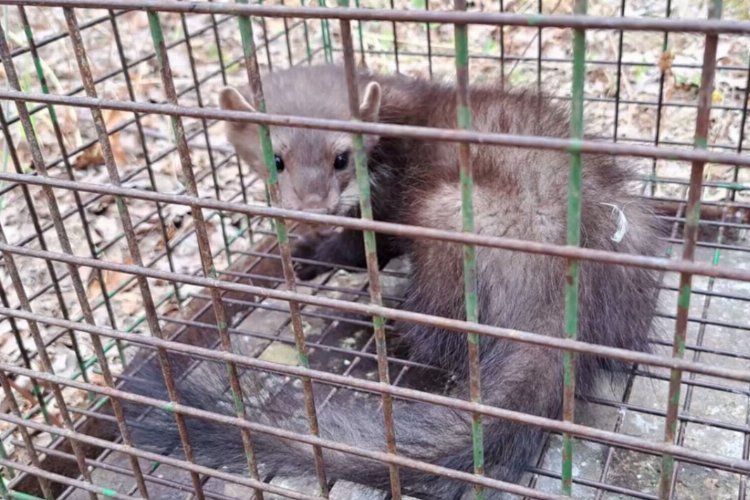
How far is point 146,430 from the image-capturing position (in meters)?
1.67

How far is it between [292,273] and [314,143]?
1.15 meters

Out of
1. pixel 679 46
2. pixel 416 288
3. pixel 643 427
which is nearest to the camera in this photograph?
pixel 643 427

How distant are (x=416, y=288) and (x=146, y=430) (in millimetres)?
732

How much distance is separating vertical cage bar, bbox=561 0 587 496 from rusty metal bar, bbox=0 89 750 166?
25 millimetres

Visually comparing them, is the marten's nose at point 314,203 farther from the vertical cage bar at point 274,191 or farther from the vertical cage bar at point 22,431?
the vertical cage bar at point 274,191

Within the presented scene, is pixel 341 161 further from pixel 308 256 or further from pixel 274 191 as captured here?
pixel 274 191

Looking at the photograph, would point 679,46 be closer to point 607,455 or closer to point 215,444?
point 607,455

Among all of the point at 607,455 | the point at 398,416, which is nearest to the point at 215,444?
the point at 398,416

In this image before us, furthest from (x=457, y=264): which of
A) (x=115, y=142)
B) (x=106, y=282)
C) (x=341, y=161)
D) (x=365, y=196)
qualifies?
(x=115, y=142)

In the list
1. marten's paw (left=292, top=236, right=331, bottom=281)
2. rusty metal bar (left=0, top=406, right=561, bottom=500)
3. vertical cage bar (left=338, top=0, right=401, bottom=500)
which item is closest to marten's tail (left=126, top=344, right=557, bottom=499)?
rusty metal bar (left=0, top=406, right=561, bottom=500)

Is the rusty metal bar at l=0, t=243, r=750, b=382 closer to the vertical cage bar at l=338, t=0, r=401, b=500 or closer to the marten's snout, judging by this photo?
the vertical cage bar at l=338, t=0, r=401, b=500

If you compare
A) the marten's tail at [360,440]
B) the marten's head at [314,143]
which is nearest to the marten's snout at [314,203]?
the marten's head at [314,143]

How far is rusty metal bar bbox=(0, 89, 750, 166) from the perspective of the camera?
0.80m

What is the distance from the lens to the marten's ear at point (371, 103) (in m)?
2.07
